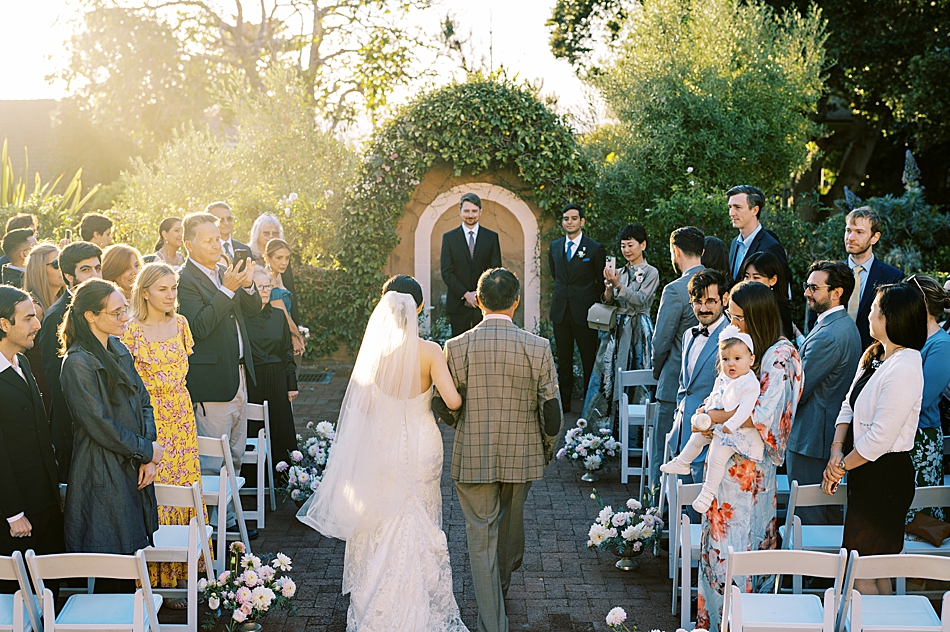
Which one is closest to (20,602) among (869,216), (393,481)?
(393,481)

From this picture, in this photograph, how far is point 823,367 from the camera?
484 cm

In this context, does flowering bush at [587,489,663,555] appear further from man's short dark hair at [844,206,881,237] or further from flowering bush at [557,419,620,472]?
man's short dark hair at [844,206,881,237]

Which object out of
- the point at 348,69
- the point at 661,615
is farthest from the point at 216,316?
the point at 348,69

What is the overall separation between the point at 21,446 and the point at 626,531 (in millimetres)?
3428

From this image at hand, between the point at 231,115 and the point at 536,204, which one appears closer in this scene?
the point at 536,204

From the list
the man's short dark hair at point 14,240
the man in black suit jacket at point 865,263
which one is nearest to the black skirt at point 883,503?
the man in black suit jacket at point 865,263

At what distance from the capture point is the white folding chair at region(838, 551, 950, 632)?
323 cm

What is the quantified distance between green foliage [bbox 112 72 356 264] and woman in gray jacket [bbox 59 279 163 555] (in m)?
8.11

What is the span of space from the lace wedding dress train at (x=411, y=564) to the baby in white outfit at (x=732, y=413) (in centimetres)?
137

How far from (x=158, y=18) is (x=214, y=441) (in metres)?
22.3

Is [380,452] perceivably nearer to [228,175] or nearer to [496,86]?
[496,86]

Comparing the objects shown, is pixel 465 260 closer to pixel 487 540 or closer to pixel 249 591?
pixel 487 540

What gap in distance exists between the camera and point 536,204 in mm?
11906

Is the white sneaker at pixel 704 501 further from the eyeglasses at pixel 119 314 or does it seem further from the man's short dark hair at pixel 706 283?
the eyeglasses at pixel 119 314
